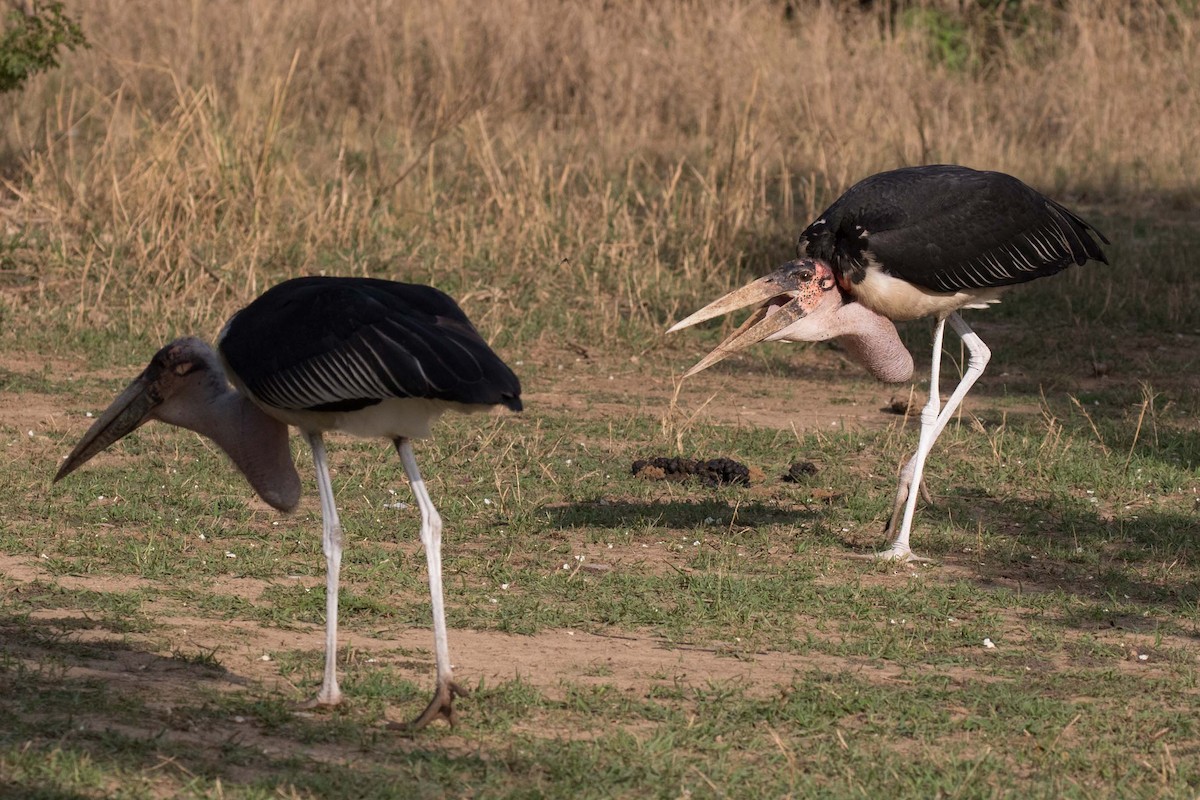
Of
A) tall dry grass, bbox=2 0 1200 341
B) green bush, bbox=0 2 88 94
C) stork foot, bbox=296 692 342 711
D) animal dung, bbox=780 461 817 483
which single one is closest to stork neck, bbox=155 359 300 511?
stork foot, bbox=296 692 342 711

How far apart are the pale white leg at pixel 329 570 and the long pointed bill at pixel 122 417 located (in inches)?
15.7

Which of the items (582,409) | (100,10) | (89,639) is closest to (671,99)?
(100,10)

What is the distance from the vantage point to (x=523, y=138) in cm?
1159

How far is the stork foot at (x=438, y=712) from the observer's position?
3.67 m

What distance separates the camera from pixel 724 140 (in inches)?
427

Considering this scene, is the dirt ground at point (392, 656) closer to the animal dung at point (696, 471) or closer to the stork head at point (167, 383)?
the stork head at point (167, 383)

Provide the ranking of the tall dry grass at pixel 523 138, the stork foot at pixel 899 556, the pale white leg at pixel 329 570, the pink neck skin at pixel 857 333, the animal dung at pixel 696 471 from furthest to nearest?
1. the tall dry grass at pixel 523 138
2. the animal dung at pixel 696 471
3. the pink neck skin at pixel 857 333
4. the stork foot at pixel 899 556
5. the pale white leg at pixel 329 570

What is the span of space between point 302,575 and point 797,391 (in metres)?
3.49

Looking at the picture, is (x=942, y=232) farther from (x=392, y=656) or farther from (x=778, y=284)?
(x=392, y=656)

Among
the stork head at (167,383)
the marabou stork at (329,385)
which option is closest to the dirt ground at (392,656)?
the marabou stork at (329,385)

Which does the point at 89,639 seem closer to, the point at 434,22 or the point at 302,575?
the point at 302,575

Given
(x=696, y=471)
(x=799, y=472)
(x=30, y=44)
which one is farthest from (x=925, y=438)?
(x=30, y=44)

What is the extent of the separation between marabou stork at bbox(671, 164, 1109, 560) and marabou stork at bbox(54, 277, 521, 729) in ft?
5.70

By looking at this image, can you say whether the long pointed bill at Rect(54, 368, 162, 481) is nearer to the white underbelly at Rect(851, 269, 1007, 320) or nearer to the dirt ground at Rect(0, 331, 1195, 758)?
the dirt ground at Rect(0, 331, 1195, 758)
